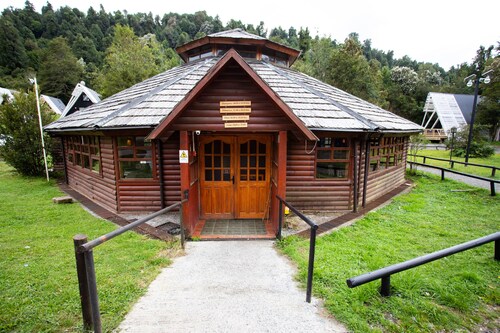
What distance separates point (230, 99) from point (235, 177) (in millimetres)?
Result: 2514

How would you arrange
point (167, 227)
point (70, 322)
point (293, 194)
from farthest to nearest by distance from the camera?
point (293, 194), point (167, 227), point (70, 322)

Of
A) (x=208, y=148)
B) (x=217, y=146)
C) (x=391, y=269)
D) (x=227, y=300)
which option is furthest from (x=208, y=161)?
(x=391, y=269)

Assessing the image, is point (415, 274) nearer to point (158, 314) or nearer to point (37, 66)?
point (158, 314)

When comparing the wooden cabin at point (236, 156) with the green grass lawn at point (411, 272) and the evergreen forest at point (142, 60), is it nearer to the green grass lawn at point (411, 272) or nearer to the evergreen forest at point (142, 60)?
the green grass lawn at point (411, 272)

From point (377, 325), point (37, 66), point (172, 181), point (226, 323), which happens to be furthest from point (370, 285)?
point (37, 66)

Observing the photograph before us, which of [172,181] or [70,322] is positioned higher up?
[172,181]

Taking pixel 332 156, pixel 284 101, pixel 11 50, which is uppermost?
pixel 11 50

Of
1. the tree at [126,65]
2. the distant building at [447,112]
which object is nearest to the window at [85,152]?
the tree at [126,65]

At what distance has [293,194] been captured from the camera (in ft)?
26.0

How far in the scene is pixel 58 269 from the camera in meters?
4.25

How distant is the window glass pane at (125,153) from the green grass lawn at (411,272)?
546cm

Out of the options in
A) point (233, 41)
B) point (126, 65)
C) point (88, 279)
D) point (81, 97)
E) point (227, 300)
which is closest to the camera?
point (88, 279)

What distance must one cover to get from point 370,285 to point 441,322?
92 cm

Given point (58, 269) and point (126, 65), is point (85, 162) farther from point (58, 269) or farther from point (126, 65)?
point (126, 65)
